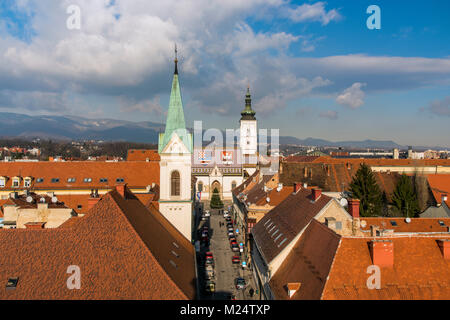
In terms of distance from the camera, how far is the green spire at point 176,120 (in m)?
37.8

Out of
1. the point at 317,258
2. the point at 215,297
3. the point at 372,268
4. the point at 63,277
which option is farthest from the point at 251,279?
the point at 63,277

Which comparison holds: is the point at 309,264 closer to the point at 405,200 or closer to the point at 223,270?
the point at 223,270

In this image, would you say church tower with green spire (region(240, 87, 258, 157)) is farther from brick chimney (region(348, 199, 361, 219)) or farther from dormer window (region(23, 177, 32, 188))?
brick chimney (region(348, 199, 361, 219))

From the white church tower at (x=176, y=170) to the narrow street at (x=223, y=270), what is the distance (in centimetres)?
610

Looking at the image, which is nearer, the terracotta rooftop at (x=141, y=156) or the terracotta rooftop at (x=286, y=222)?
the terracotta rooftop at (x=286, y=222)

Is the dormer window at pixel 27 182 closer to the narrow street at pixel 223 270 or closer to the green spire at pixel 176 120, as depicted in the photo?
the narrow street at pixel 223 270

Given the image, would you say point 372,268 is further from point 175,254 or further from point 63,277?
point 63,277

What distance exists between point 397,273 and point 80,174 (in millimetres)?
50672

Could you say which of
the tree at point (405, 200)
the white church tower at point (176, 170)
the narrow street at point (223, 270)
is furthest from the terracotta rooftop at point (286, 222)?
the tree at point (405, 200)

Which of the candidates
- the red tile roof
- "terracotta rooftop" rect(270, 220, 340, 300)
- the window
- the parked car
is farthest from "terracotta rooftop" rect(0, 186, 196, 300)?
the red tile roof

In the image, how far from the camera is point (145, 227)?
75.6 feet

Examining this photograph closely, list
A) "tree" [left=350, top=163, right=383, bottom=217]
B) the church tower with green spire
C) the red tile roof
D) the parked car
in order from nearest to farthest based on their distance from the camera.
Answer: the parked car → "tree" [left=350, top=163, right=383, bottom=217] → the red tile roof → the church tower with green spire

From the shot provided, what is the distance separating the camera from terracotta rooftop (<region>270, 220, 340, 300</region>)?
21.5m

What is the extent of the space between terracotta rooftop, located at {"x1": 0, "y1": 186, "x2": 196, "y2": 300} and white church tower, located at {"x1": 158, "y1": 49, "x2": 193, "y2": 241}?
17.1m
